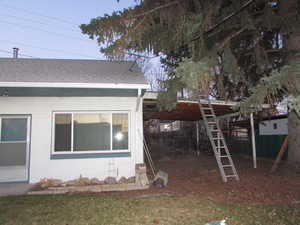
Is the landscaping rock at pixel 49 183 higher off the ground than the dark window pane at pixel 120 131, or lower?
lower

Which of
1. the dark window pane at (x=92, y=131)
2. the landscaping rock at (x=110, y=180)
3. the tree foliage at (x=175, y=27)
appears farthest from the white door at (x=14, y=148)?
the tree foliage at (x=175, y=27)

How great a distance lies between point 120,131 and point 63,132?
1.62m

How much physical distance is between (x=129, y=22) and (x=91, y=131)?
319 centimetres

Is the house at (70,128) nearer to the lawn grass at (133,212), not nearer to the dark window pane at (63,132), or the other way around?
the dark window pane at (63,132)

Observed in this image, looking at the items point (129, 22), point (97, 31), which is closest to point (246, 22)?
point (129, 22)

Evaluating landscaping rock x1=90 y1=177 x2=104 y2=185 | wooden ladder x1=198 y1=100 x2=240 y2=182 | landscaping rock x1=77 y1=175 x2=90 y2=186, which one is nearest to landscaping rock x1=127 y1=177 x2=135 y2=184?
landscaping rock x1=90 y1=177 x2=104 y2=185

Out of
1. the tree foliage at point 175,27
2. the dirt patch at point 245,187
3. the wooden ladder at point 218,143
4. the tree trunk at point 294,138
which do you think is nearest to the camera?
the dirt patch at point 245,187

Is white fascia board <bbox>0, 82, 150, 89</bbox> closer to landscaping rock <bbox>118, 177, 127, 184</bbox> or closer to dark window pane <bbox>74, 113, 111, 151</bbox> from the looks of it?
dark window pane <bbox>74, 113, 111, 151</bbox>

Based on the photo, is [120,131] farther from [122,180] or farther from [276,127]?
[276,127]

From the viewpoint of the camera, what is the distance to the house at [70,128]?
648 centimetres

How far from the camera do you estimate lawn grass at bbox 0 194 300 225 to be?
12.3 feet

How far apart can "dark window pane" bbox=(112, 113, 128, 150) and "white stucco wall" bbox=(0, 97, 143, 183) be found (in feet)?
0.53

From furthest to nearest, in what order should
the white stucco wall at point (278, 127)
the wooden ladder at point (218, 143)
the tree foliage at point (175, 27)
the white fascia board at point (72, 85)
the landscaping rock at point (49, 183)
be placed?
the white stucco wall at point (278, 127) → the wooden ladder at point (218, 143) → the landscaping rock at point (49, 183) → the white fascia board at point (72, 85) → the tree foliage at point (175, 27)

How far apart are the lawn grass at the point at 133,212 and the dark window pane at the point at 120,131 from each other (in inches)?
81.2
